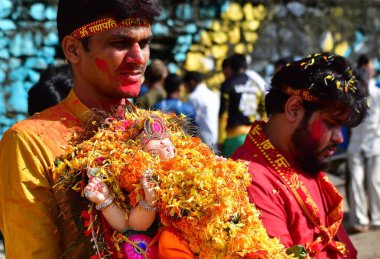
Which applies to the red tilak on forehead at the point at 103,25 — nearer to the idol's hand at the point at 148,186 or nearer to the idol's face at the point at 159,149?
the idol's face at the point at 159,149

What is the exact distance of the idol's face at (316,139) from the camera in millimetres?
3832

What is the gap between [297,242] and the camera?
12.1 feet

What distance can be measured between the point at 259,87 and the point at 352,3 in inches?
251

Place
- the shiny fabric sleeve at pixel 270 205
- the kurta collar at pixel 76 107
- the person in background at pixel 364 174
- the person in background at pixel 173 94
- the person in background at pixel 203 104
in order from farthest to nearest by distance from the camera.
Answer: the person in background at pixel 203 104 < the person in background at pixel 364 174 < the person in background at pixel 173 94 < the shiny fabric sleeve at pixel 270 205 < the kurta collar at pixel 76 107

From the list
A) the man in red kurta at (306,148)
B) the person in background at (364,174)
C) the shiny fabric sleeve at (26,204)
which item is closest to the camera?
the shiny fabric sleeve at (26,204)

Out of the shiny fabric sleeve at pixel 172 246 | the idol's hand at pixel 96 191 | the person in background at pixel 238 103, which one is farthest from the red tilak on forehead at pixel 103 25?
the person in background at pixel 238 103

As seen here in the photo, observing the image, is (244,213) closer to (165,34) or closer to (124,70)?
(124,70)

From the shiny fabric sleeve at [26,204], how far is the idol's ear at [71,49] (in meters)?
0.43

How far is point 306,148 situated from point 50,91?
1.92 metres

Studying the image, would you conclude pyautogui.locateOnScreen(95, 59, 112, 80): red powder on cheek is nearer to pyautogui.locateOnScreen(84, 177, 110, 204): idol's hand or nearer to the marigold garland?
the marigold garland

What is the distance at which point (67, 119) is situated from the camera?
320 centimetres

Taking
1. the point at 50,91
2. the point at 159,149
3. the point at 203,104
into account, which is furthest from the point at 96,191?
the point at 203,104

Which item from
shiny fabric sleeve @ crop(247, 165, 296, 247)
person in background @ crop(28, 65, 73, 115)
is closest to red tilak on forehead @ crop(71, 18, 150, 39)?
shiny fabric sleeve @ crop(247, 165, 296, 247)

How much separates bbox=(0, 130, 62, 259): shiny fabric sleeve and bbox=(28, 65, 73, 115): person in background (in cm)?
203
